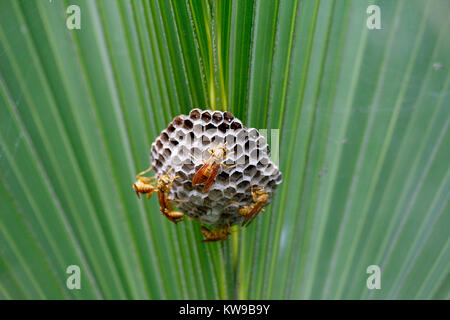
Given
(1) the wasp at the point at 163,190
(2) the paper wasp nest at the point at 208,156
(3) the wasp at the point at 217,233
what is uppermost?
(2) the paper wasp nest at the point at 208,156

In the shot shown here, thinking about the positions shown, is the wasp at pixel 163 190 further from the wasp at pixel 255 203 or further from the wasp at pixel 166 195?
the wasp at pixel 255 203

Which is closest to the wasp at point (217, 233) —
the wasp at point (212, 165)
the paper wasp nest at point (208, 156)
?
the paper wasp nest at point (208, 156)

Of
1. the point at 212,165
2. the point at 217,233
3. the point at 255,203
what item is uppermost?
the point at 212,165

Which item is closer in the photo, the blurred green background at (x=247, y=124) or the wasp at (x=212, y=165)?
the wasp at (x=212, y=165)

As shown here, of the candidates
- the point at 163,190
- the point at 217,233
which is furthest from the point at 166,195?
the point at 217,233

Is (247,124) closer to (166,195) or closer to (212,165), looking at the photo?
(212,165)

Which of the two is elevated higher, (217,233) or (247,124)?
(247,124)
